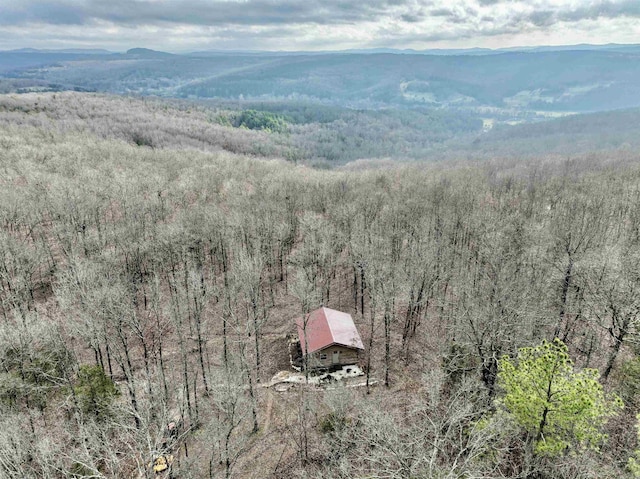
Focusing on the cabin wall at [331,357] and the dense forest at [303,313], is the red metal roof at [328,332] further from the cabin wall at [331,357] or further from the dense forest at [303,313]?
the dense forest at [303,313]

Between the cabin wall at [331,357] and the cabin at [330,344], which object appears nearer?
the cabin at [330,344]

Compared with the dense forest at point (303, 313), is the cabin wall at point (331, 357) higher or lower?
lower

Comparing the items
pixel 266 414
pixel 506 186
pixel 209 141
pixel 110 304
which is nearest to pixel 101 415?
pixel 110 304

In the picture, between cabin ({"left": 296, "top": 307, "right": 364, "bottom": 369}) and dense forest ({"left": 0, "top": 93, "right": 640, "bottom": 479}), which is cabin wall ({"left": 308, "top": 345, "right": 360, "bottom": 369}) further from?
dense forest ({"left": 0, "top": 93, "right": 640, "bottom": 479})

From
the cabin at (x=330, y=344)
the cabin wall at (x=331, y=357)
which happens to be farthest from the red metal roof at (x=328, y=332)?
the cabin wall at (x=331, y=357)

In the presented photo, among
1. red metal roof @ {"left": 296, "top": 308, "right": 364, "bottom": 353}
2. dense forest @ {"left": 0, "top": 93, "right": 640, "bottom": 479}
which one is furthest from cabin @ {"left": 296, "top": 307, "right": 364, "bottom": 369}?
dense forest @ {"left": 0, "top": 93, "right": 640, "bottom": 479}

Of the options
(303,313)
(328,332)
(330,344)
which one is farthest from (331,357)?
(303,313)

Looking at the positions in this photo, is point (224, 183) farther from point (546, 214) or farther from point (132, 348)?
point (546, 214)
